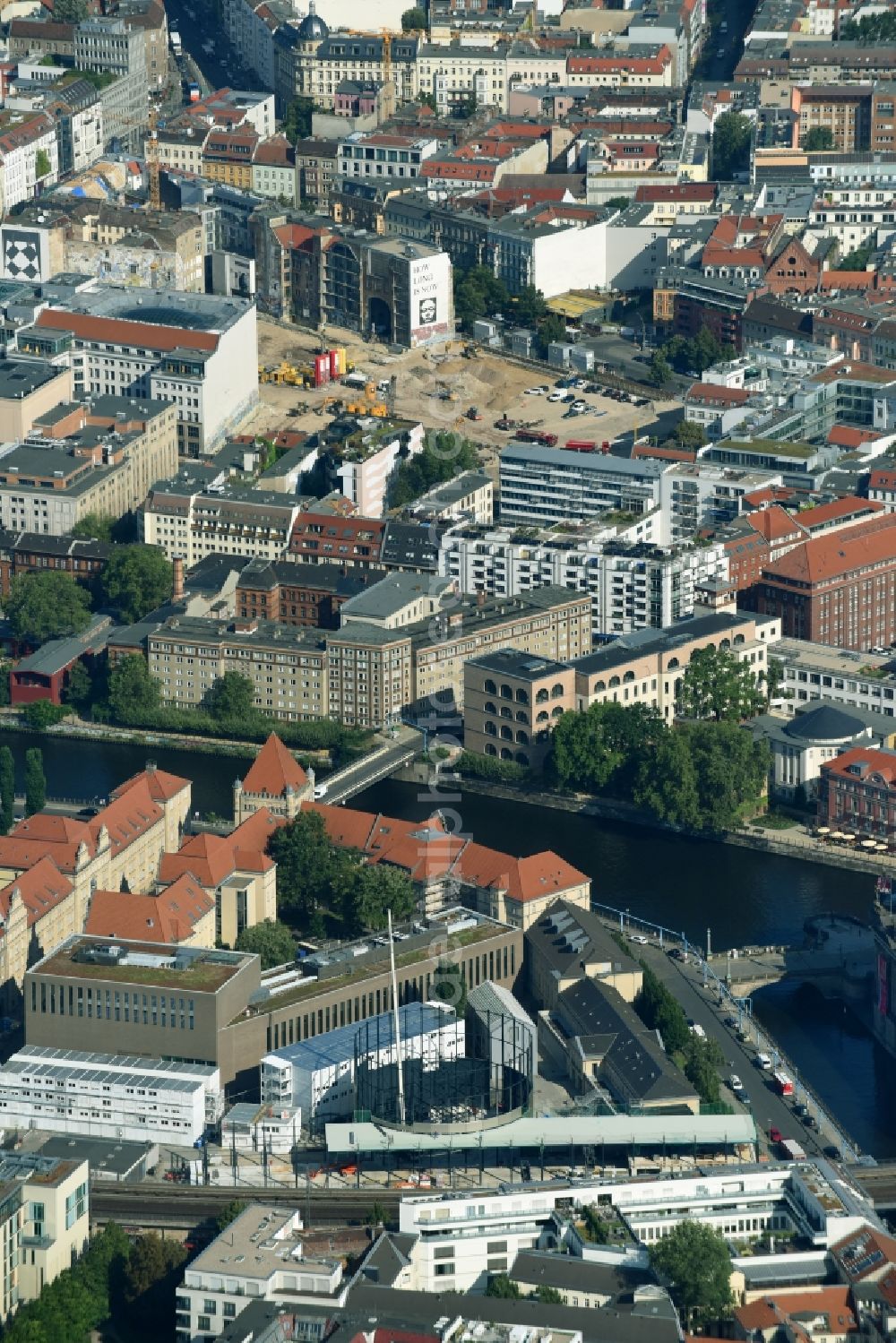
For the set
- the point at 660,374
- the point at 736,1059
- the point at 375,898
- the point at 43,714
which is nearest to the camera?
the point at 736,1059

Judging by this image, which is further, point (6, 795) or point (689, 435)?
point (689, 435)

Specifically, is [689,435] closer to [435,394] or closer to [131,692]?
[435,394]

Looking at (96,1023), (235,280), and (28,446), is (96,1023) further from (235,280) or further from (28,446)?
(235,280)

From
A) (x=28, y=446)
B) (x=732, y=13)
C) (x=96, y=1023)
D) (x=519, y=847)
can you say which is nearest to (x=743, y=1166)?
(x=96, y=1023)

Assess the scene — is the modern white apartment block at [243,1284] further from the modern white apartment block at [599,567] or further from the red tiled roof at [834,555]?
the red tiled roof at [834,555]

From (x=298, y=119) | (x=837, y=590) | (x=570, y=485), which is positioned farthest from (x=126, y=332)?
(x=298, y=119)

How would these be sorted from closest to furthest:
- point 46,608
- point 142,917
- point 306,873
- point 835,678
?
point 142,917 → point 306,873 → point 835,678 → point 46,608
